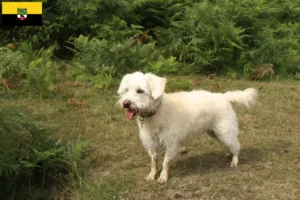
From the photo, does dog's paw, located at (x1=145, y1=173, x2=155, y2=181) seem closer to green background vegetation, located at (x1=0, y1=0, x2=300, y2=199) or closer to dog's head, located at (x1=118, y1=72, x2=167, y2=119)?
green background vegetation, located at (x1=0, y1=0, x2=300, y2=199)

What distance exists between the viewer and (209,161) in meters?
5.61

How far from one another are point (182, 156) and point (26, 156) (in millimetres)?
1905

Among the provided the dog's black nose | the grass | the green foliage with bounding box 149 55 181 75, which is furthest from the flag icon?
the dog's black nose

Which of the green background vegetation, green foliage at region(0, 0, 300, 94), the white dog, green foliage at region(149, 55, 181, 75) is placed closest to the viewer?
the white dog

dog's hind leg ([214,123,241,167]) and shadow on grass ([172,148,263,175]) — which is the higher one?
dog's hind leg ([214,123,241,167])

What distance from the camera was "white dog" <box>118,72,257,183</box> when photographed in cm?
462

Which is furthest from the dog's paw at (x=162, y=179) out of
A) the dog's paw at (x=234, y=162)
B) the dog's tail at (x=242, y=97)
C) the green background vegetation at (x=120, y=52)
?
the dog's tail at (x=242, y=97)

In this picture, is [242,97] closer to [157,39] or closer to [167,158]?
[167,158]

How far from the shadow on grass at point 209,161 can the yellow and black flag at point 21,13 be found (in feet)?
17.7

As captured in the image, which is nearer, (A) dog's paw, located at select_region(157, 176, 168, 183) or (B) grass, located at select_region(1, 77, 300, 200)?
(B) grass, located at select_region(1, 77, 300, 200)

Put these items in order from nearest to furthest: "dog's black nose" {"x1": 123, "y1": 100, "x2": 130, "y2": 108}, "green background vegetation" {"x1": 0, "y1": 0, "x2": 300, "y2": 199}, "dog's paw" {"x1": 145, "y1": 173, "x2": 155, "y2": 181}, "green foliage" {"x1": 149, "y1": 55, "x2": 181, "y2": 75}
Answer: "dog's black nose" {"x1": 123, "y1": 100, "x2": 130, "y2": 108} → "dog's paw" {"x1": 145, "y1": 173, "x2": 155, "y2": 181} → "green background vegetation" {"x1": 0, "y1": 0, "x2": 300, "y2": 199} → "green foliage" {"x1": 149, "y1": 55, "x2": 181, "y2": 75}

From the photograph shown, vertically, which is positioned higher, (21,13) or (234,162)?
(21,13)

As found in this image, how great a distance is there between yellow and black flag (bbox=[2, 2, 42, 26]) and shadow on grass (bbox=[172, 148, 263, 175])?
17.7 ft

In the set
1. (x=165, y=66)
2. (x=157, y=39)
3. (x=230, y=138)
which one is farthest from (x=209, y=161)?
(x=157, y=39)
